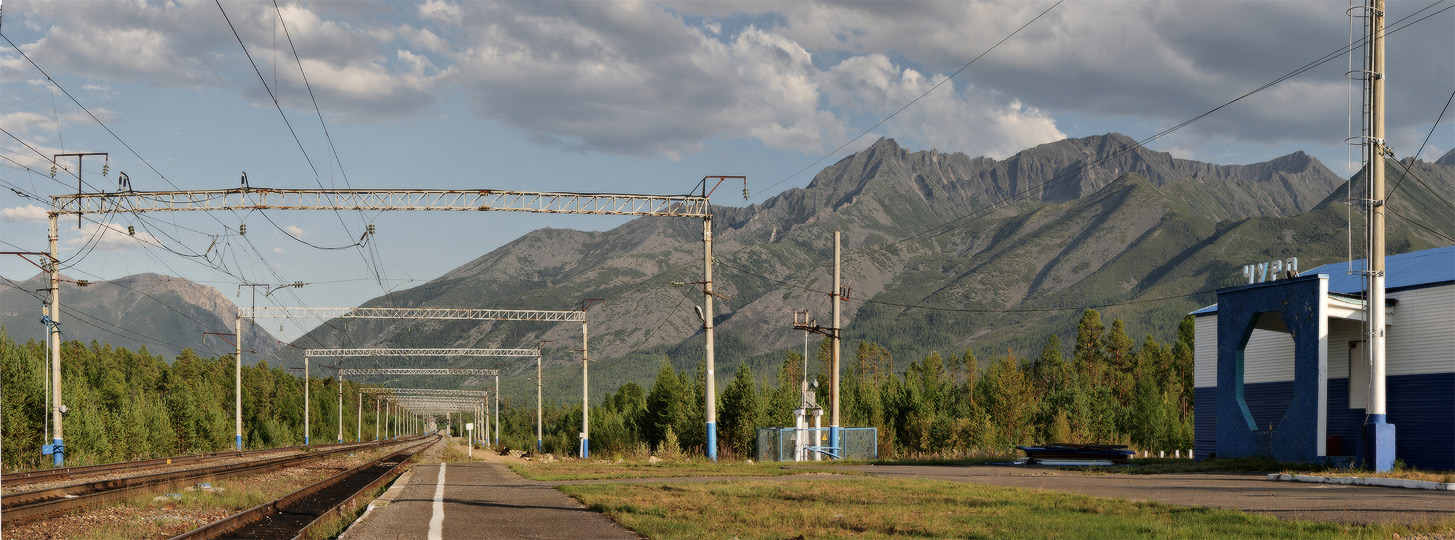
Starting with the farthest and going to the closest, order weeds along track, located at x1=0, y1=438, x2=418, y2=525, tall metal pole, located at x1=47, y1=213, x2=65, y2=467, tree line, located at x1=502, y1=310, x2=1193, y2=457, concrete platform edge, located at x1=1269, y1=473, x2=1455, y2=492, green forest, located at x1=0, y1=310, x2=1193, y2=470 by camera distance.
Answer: tree line, located at x1=502, y1=310, x2=1193, y2=457
green forest, located at x1=0, y1=310, x2=1193, y2=470
tall metal pole, located at x1=47, y1=213, x2=65, y2=467
concrete platform edge, located at x1=1269, y1=473, x2=1455, y2=492
weeds along track, located at x1=0, y1=438, x2=418, y2=525

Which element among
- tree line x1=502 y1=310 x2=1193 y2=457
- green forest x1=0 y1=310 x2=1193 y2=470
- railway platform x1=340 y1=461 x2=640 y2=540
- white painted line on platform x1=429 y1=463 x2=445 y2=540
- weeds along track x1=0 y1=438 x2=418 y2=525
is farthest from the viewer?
tree line x1=502 y1=310 x2=1193 y2=457

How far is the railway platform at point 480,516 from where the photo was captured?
52.2ft

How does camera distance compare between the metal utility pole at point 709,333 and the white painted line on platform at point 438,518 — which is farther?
the metal utility pole at point 709,333

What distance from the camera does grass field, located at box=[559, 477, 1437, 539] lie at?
1473 centimetres

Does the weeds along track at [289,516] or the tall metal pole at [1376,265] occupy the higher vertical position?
the tall metal pole at [1376,265]

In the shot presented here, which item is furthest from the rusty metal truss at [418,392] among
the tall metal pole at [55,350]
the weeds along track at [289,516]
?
the weeds along track at [289,516]

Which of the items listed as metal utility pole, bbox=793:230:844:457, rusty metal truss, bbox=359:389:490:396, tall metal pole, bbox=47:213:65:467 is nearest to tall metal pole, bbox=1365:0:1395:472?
metal utility pole, bbox=793:230:844:457

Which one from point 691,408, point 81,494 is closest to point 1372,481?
point 81,494

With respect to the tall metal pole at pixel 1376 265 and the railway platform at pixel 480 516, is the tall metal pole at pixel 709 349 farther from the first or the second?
the tall metal pole at pixel 1376 265

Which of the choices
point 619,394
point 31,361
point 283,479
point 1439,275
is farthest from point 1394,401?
point 619,394

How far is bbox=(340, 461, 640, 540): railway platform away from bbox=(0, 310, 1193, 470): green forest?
911 inches

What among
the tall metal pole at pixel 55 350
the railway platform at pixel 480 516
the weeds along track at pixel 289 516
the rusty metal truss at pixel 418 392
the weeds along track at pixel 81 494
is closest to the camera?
the railway platform at pixel 480 516

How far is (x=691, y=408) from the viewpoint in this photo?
7481 centimetres

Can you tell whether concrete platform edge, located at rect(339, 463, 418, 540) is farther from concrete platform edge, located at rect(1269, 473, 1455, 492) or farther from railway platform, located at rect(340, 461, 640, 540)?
concrete platform edge, located at rect(1269, 473, 1455, 492)
